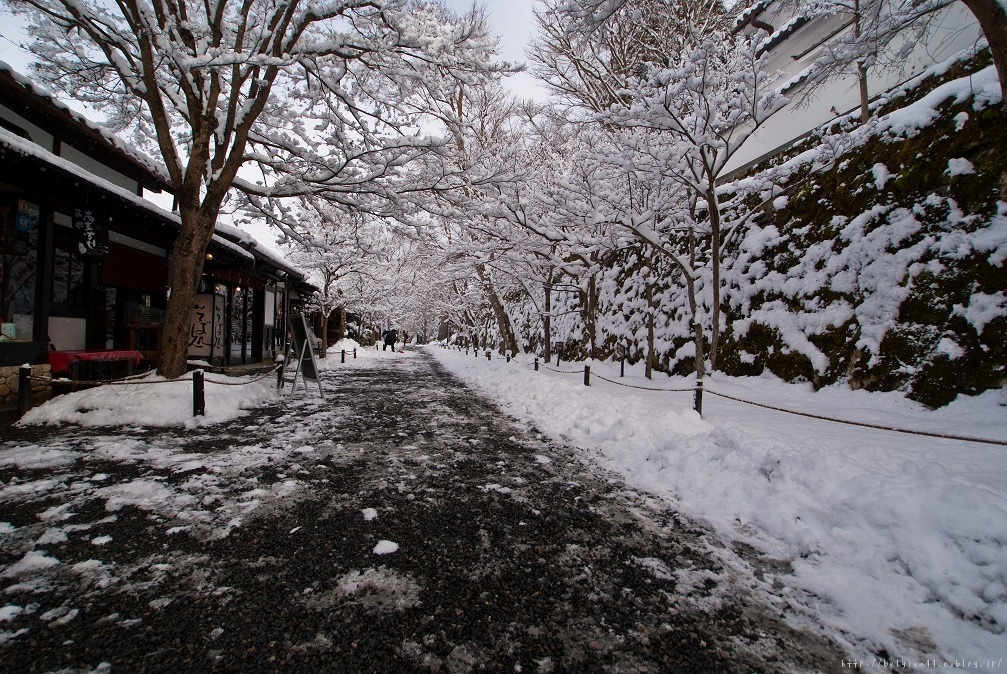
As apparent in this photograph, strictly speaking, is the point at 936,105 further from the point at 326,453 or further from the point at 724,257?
the point at 326,453

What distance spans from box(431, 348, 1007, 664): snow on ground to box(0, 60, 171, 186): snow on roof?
10.9 meters

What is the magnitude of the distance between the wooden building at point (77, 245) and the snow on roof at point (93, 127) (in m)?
0.02

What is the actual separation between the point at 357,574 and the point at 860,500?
3.48 metres

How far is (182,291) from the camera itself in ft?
24.6

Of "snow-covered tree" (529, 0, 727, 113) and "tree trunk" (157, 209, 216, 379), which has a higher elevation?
"snow-covered tree" (529, 0, 727, 113)

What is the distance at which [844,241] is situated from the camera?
739cm

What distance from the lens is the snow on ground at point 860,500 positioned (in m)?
2.11

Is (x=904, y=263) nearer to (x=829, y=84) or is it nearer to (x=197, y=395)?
(x=829, y=84)

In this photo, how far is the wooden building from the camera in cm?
693

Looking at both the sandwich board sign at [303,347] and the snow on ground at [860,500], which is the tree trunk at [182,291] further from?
the snow on ground at [860,500]

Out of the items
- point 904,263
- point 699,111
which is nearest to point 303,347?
point 699,111

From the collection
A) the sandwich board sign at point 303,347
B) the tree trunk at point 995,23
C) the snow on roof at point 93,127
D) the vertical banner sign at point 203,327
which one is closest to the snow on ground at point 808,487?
the sandwich board sign at point 303,347

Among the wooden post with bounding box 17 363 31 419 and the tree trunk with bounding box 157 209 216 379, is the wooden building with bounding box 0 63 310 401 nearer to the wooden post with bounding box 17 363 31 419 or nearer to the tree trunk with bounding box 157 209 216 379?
the wooden post with bounding box 17 363 31 419

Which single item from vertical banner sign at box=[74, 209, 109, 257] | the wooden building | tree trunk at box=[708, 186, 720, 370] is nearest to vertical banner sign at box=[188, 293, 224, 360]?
the wooden building
